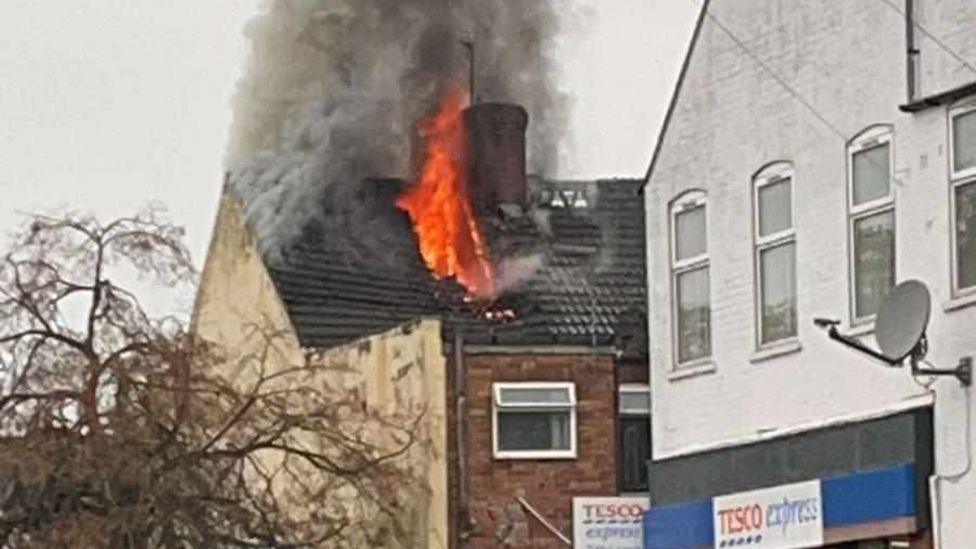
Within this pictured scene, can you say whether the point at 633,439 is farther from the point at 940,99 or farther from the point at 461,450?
the point at 940,99

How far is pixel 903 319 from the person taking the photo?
90.0 feet

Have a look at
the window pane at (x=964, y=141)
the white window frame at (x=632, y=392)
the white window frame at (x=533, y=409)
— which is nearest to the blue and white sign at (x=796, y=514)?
the window pane at (x=964, y=141)

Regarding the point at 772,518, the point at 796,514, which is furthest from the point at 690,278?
the point at 796,514

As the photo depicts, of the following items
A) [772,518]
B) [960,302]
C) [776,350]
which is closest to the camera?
[960,302]

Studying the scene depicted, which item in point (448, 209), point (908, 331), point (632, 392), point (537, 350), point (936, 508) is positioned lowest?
point (936, 508)

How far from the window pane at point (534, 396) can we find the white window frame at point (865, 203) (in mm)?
11133

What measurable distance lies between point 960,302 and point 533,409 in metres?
13.5

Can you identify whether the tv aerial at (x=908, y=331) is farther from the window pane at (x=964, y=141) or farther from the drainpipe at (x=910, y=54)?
the drainpipe at (x=910, y=54)

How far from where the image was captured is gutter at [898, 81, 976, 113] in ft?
91.2

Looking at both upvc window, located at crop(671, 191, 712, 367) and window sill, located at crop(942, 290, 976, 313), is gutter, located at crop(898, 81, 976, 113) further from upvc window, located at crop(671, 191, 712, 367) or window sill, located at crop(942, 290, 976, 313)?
upvc window, located at crop(671, 191, 712, 367)

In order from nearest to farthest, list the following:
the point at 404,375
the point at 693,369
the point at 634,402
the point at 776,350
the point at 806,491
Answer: the point at 806,491, the point at 776,350, the point at 693,369, the point at 634,402, the point at 404,375

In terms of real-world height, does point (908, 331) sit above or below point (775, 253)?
below

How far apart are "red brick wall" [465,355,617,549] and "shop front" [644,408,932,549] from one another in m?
6.71

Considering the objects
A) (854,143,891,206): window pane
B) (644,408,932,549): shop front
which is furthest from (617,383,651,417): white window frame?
(854,143,891,206): window pane
